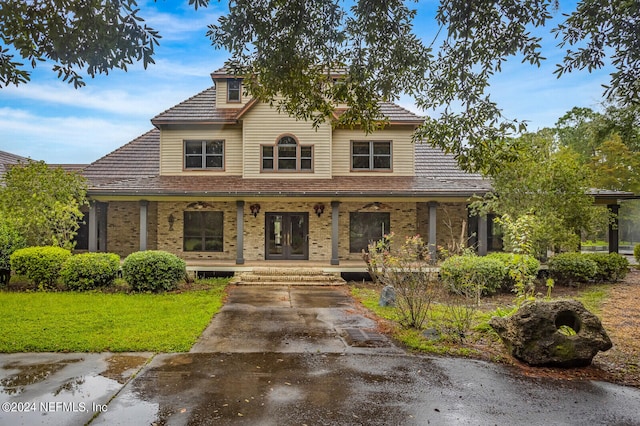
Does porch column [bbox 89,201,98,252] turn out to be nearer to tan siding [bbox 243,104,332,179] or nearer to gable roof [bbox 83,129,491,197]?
gable roof [bbox 83,129,491,197]

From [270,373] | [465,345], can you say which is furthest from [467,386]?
[270,373]

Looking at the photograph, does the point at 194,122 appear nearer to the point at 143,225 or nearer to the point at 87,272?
the point at 143,225

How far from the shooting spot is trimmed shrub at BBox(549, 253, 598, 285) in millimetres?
12930

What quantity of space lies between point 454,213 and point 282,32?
42.8ft

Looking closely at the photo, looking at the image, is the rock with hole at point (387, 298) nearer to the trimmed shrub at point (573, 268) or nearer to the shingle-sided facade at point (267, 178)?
the shingle-sided facade at point (267, 178)

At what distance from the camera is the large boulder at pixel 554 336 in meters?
5.75

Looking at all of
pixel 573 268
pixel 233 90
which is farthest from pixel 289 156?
pixel 573 268

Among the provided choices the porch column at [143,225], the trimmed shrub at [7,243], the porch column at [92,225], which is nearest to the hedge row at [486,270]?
the porch column at [143,225]

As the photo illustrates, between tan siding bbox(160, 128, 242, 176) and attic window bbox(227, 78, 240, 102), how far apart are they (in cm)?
165

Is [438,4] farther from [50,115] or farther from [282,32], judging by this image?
[50,115]

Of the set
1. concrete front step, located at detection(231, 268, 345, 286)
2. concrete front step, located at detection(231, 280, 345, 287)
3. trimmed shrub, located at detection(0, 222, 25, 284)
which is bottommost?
concrete front step, located at detection(231, 280, 345, 287)

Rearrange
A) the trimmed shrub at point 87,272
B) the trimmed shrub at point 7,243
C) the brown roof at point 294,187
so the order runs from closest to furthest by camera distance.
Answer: the trimmed shrub at point 87,272
the trimmed shrub at point 7,243
the brown roof at point 294,187

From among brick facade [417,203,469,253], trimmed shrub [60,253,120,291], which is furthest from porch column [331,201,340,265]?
trimmed shrub [60,253,120,291]

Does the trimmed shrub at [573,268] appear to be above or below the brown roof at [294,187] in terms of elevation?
below
